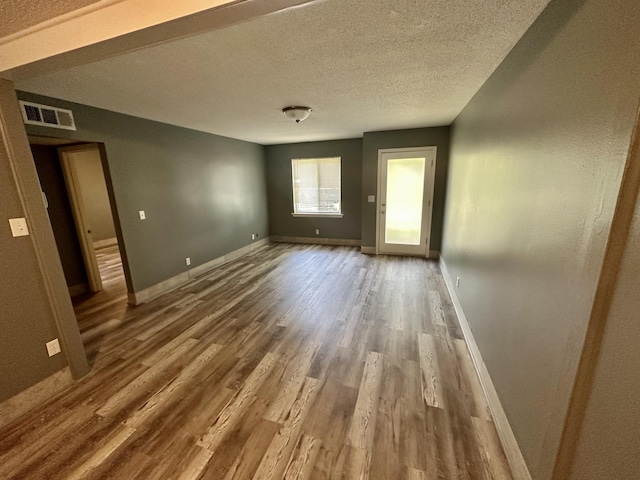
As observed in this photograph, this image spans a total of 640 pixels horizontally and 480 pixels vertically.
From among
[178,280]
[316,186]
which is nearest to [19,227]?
[178,280]

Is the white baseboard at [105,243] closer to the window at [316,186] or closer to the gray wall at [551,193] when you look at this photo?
the window at [316,186]

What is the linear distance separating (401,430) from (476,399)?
2.17ft

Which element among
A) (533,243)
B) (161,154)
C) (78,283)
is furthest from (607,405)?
(78,283)

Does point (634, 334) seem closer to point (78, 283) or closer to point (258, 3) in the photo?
point (258, 3)

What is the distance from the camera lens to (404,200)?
200 inches

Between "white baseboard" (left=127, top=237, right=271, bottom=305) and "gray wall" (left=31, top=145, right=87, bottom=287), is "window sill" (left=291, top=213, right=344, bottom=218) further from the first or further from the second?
"gray wall" (left=31, top=145, right=87, bottom=287)

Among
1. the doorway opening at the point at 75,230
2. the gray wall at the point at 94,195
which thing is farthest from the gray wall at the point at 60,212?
the gray wall at the point at 94,195

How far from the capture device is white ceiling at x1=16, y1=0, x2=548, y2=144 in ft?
4.59

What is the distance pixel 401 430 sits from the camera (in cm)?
162

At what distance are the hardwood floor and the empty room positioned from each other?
0.05 feet

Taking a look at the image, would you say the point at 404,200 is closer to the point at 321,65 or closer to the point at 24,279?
the point at 321,65

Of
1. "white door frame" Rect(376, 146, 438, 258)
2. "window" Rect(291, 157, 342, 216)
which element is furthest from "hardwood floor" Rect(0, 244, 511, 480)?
"window" Rect(291, 157, 342, 216)

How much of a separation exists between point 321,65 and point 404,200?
11.8 ft

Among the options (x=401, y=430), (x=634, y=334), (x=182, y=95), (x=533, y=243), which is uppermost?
(x=182, y=95)
